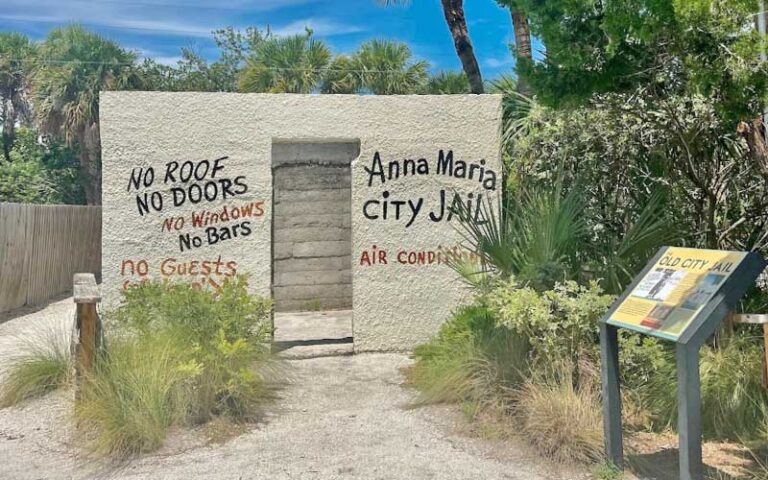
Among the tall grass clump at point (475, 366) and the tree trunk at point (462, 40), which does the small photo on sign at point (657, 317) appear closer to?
the tall grass clump at point (475, 366)

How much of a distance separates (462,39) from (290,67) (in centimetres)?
894

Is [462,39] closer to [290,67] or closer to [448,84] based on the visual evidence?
[448,84]

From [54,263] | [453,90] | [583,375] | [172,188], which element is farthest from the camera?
[453,90]

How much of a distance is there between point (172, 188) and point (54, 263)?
8.09 metres

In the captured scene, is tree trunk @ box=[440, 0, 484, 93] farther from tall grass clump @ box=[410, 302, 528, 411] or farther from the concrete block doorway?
tall grass clump @ box=[410, 302, 528, 411]

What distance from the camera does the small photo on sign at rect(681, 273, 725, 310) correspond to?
3.58 metres

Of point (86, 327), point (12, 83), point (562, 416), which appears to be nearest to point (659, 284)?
point (562, 416)

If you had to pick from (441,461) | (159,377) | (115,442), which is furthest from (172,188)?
(441,461)

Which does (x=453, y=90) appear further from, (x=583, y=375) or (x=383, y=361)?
(x=583, y=375)

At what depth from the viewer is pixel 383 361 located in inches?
296

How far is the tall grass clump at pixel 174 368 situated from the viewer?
15.9ft

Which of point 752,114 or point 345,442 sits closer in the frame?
point 752,114

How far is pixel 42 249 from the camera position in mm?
13383

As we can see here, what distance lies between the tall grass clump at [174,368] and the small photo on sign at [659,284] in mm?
3056
